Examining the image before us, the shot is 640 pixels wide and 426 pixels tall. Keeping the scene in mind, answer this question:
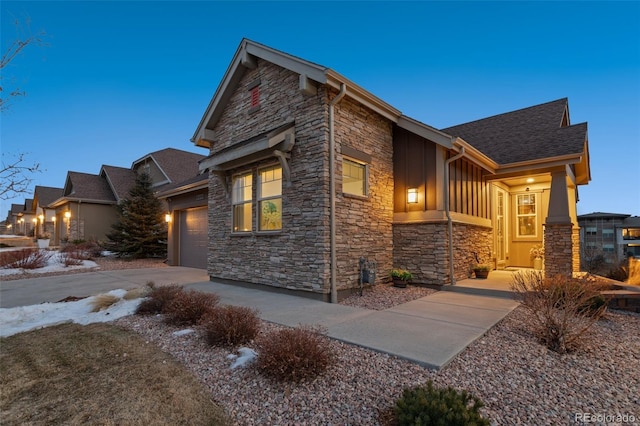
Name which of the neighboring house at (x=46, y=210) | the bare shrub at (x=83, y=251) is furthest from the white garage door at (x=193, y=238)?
the neighboring house at (x=46, y=210)

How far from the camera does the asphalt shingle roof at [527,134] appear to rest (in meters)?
8.41

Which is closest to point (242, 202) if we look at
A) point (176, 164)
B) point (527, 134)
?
point (527, 134)

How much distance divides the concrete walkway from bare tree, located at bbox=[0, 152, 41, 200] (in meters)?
3.63

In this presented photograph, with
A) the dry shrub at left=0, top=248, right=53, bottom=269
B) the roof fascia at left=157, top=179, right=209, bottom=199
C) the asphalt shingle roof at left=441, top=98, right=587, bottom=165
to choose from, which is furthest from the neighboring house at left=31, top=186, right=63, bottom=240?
the asphalt shingle roof at left=441, top=98, right=587, bottom=165

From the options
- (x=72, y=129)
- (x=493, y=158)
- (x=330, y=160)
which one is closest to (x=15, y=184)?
(x=330, y=160)

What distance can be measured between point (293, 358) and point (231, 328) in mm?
1280

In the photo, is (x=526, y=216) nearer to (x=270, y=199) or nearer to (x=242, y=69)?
(x=270, y=199)

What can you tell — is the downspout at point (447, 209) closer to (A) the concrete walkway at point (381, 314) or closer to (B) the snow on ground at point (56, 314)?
(A) the concrete walkway at point (381, 314)

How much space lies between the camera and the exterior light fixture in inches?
319

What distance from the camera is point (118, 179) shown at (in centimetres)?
2239

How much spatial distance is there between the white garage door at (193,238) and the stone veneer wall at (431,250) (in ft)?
26.5

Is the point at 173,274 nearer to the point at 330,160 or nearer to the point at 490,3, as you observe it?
the point at 330,160

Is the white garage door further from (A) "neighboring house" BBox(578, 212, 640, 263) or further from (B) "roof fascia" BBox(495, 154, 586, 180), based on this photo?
(A) "neighboring house" BBox(578, 212, 640, 263)

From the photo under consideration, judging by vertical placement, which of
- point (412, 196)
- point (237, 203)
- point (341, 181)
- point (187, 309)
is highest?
point (341, 181)
